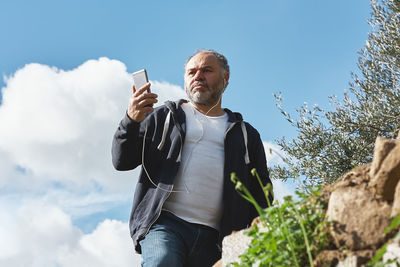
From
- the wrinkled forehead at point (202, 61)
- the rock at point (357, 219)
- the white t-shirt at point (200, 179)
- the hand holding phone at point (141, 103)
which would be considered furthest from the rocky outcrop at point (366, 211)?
the wrinkled forehead at point (202, 61)

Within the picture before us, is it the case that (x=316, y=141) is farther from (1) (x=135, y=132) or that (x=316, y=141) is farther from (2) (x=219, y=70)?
(1) (x=135, y=132)

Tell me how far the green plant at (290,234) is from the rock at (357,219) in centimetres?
8

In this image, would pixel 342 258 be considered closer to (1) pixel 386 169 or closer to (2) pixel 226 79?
(1) pixel 386 169

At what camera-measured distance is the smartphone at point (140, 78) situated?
Answer: 188 inches

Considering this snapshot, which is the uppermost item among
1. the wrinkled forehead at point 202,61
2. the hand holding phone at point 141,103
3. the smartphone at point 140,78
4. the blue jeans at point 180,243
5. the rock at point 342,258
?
the wrinkled forehead at point 202,61

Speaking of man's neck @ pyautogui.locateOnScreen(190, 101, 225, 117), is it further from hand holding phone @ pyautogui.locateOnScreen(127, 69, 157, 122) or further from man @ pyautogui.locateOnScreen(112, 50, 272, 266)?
hand holding phone @ pyautogui.locateOnScreen(127, 69, 157, 122)

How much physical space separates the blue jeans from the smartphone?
54.7 inches

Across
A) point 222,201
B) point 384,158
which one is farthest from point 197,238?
point 384,158

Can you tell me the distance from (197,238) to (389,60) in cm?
996

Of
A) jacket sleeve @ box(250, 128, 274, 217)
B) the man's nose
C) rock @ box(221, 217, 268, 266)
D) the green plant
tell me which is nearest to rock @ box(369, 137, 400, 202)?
the green plant

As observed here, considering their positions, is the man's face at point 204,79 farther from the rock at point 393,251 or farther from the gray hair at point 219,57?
the rock at point 393,251

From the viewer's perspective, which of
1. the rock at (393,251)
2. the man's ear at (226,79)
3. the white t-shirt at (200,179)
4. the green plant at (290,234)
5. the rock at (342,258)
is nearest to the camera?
the rock at (393,251)

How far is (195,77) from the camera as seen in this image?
17.4 ft

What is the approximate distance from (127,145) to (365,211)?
2.70 meters
